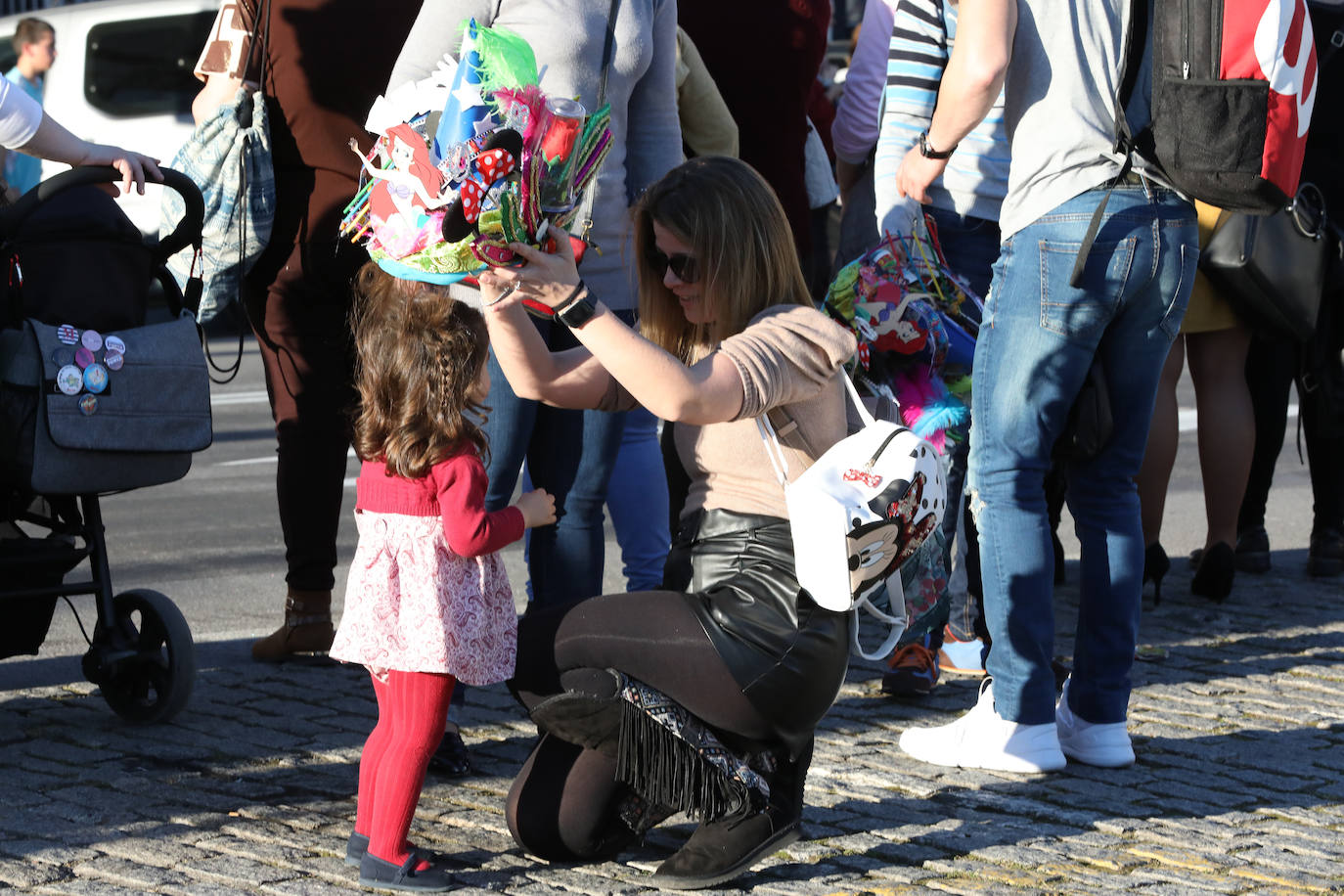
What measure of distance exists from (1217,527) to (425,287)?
12.3 feet

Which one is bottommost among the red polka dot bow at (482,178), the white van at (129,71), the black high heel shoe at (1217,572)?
the black high heel shoe at (1217,572)

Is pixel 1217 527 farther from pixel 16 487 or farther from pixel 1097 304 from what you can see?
pixel 16 487

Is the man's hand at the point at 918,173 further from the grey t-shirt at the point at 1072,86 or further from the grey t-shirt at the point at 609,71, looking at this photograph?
the grey t-shirt at the point at 609,71

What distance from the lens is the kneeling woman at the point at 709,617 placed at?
359 centimetres

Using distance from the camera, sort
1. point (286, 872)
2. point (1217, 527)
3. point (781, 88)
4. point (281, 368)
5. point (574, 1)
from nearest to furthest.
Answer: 1. point (286, 872)
2. point (574, 1)
3. point (281, 368)
4. point (781, 88)
5. point (1217, 527)

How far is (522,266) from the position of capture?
318 centimetres

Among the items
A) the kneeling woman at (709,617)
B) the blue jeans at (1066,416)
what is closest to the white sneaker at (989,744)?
the blue jeans at (1066,416)

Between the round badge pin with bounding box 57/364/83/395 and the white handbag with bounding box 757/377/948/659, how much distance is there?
1725 millimetres

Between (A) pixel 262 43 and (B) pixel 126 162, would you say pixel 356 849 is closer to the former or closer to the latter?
(B) pixel 126 162

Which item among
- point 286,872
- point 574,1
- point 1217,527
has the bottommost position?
point 286,872

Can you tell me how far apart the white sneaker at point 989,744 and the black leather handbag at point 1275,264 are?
7.21ft

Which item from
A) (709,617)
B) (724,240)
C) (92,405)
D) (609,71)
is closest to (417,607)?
(709,617)

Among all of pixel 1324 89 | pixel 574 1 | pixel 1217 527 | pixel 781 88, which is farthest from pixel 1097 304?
pixel 1324 89

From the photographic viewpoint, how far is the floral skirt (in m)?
3.62
